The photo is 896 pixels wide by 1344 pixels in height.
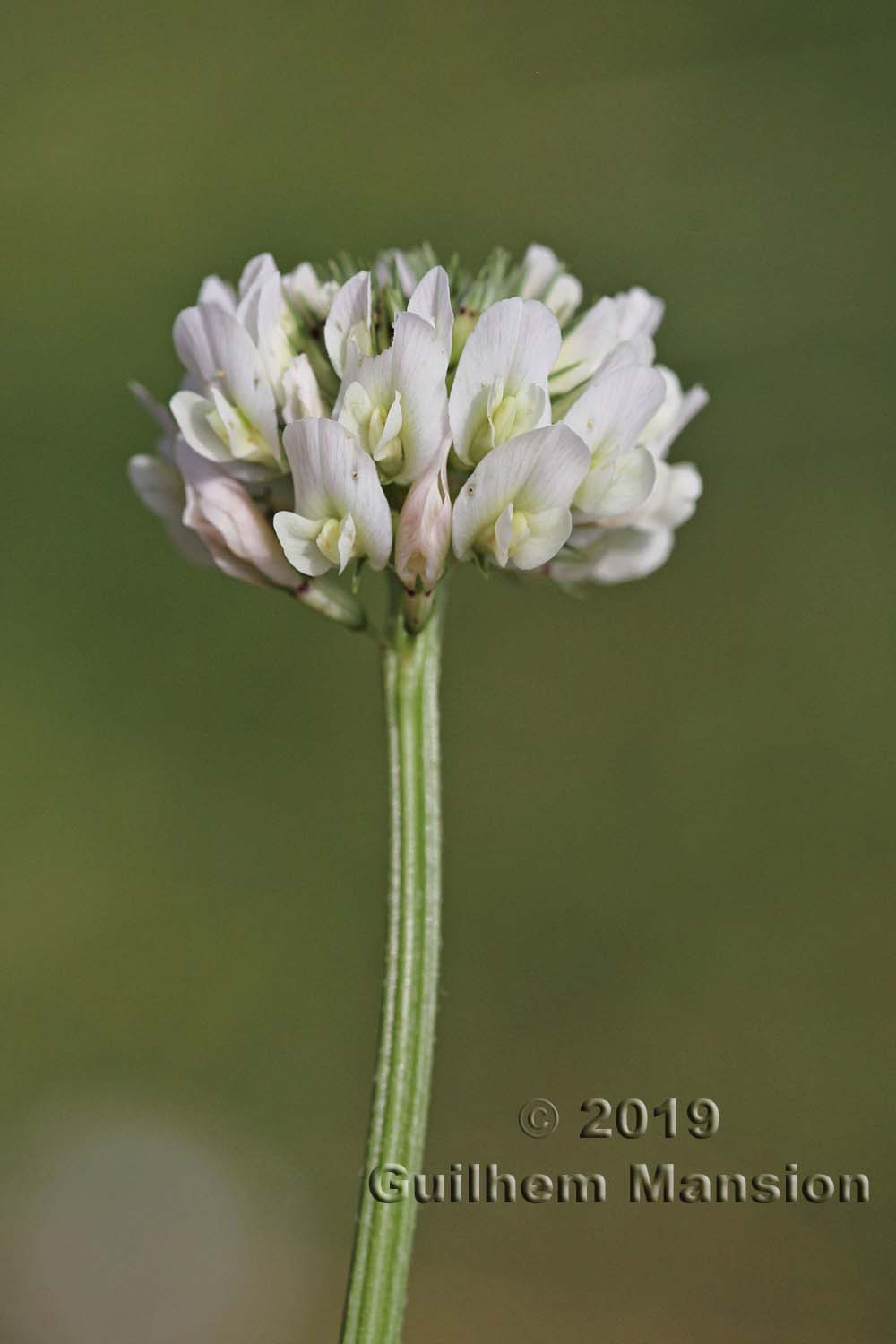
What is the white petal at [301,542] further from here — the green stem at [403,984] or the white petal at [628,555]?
the white petal at [628,555]

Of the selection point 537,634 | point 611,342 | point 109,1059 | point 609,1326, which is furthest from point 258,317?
point 537,634

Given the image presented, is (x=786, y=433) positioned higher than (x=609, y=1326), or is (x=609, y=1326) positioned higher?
(x=786, y=433)

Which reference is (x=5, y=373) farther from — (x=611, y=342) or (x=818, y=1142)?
(x=611, y=342)

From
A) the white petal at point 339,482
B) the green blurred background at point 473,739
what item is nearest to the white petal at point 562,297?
the white petal at point 339,482

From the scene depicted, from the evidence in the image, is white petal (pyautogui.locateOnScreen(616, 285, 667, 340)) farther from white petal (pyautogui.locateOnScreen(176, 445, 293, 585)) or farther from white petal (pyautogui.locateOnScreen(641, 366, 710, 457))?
white petal (pyautogui.locateOnScreen(176, 445, 293, 585))

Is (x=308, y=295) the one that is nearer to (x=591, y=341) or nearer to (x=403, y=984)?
(x=591, y=341)

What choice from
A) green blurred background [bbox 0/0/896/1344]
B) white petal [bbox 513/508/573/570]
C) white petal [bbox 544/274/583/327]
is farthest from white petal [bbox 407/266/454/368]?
green blurred background [bbox 0/0/896/1344]
